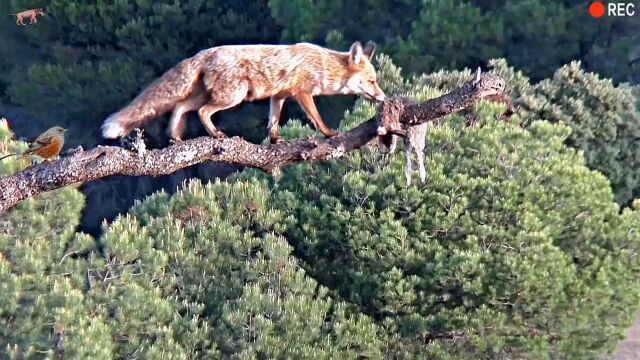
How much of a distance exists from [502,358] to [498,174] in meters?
2.04

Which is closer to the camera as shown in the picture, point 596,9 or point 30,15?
point 596,9

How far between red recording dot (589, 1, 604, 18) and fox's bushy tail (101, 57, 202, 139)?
1244 centimetres

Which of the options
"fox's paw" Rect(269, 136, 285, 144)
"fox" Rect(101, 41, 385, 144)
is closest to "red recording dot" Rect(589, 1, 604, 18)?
"fox" Rect(101, 41, 385, 144)

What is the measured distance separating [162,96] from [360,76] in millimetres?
1744

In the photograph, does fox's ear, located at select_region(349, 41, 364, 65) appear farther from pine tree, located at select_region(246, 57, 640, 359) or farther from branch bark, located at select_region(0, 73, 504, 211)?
pine tree, located at select_region(246, 57, 640, 359)

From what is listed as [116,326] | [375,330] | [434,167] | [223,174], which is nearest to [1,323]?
[116,326]

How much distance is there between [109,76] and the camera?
65.3 feet

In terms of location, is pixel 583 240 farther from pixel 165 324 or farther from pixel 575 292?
pixel 165 324

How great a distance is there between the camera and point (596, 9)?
17297 millimetres

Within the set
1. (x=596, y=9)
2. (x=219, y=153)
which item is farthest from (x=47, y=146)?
(x=596, y=9)

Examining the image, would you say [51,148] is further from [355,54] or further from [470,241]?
[470,241]

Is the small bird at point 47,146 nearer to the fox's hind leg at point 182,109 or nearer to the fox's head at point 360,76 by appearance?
the fox's hind leg at point 182,109

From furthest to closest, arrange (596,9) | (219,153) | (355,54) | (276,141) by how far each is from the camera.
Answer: (596,9) < (355,54) < (276,141) < (219,153)

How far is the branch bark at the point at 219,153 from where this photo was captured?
16.8 ft
